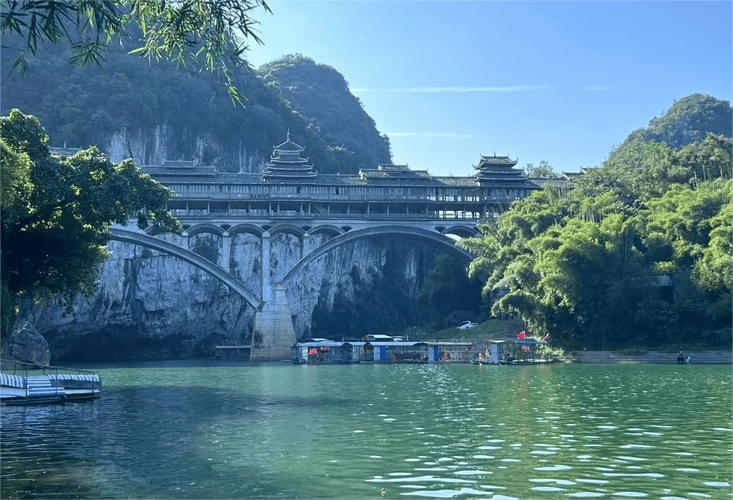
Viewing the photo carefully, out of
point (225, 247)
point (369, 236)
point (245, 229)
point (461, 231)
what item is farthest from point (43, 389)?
point (461, 231)

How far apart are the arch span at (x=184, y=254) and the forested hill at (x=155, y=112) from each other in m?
16.9

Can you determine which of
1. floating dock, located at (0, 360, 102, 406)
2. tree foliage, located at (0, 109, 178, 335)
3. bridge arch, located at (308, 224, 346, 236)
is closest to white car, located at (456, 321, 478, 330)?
bridge arch, located at (308, 224, 346, 236)

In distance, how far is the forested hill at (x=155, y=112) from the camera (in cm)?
7881

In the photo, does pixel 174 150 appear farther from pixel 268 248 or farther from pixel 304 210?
pixel 268 248

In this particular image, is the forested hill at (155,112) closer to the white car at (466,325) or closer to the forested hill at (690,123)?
the white car at (466,325)

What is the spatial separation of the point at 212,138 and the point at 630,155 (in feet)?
140

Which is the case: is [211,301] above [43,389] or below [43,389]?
above

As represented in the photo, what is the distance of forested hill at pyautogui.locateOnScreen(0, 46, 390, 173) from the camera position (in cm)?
7881

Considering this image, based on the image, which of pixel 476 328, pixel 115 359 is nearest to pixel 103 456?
pixel 476 328

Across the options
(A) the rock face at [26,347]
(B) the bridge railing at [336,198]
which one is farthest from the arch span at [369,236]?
(A) the rock face at [26,347]

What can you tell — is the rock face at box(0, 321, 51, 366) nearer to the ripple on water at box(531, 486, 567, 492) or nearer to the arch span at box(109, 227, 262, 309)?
the arch span at box(109, 227, 262, 309)

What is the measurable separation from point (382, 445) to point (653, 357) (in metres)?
35.5

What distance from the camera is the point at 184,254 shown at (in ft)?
204

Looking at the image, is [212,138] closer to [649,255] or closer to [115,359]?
[115,359]
